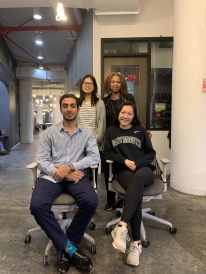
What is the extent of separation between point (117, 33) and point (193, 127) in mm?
2134

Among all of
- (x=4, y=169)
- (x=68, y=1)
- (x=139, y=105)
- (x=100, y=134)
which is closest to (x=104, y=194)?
(x=100, y=134)

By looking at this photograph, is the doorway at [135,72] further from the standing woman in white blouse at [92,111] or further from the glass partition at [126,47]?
the standing woman in white blouse at [92,111]

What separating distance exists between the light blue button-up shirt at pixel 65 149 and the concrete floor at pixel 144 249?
0.67 metres

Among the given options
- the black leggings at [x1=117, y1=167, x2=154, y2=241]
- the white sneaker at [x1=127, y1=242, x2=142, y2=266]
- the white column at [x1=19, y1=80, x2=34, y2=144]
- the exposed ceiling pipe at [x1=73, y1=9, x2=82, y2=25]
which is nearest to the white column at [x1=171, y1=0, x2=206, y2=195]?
the black leggings at [x1=117, y1=167, x2=154, y2=241]

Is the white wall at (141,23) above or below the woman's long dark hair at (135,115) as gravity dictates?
above

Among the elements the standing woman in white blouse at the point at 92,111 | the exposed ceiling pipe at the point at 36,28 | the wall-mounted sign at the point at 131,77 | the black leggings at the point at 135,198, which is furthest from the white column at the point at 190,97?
the exposed ceiling pipe at the point at 36,28

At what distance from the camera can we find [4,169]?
16.0ft

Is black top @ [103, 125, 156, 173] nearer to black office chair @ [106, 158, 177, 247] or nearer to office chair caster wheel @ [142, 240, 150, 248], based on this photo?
black office chair @ [106, 158, 177, 247]

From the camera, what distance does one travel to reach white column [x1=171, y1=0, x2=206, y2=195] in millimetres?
3213

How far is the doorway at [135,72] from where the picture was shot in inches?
167

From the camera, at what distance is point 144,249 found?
6.52 feet

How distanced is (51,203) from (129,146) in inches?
35.6

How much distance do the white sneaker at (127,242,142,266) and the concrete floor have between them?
0.04 meters

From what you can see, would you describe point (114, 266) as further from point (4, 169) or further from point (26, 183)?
point (4, 169)
